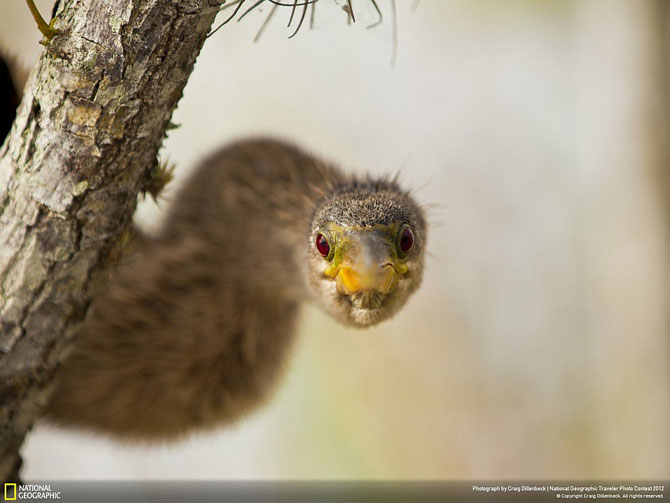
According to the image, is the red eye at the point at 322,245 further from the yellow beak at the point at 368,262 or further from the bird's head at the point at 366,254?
the yellow beak at the point at 368,262

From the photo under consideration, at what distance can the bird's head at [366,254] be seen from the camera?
7.04ft

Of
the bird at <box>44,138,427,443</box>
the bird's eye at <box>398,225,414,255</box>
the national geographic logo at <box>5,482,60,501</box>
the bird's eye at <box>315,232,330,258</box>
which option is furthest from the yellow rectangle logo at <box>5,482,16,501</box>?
the bird's eye at <box>398,225,414,255</box>

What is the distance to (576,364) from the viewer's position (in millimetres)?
6082

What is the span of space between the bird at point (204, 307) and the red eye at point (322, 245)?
669 millimetres

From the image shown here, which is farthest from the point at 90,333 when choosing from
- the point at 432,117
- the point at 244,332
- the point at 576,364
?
the point at 576,364

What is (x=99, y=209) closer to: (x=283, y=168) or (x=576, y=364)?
(x=283, y=168)

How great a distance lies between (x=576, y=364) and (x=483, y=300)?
0.96 meters

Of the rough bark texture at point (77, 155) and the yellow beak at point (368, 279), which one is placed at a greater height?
the rough bark texture at point (77, 155)

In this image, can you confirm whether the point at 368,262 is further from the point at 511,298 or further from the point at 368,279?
the point at 511,298

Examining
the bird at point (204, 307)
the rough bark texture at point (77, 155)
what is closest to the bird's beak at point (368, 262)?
the rough bark texture at point (77, 155)

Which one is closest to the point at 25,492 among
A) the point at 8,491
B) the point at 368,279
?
the point at 8,491

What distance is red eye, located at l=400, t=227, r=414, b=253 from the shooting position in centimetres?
226

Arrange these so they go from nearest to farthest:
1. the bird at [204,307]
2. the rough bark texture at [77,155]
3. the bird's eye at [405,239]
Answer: the rough bark texture at [77,155]
the bird's eye at [405,239]
the bird at [204,307]

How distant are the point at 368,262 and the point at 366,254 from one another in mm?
26
